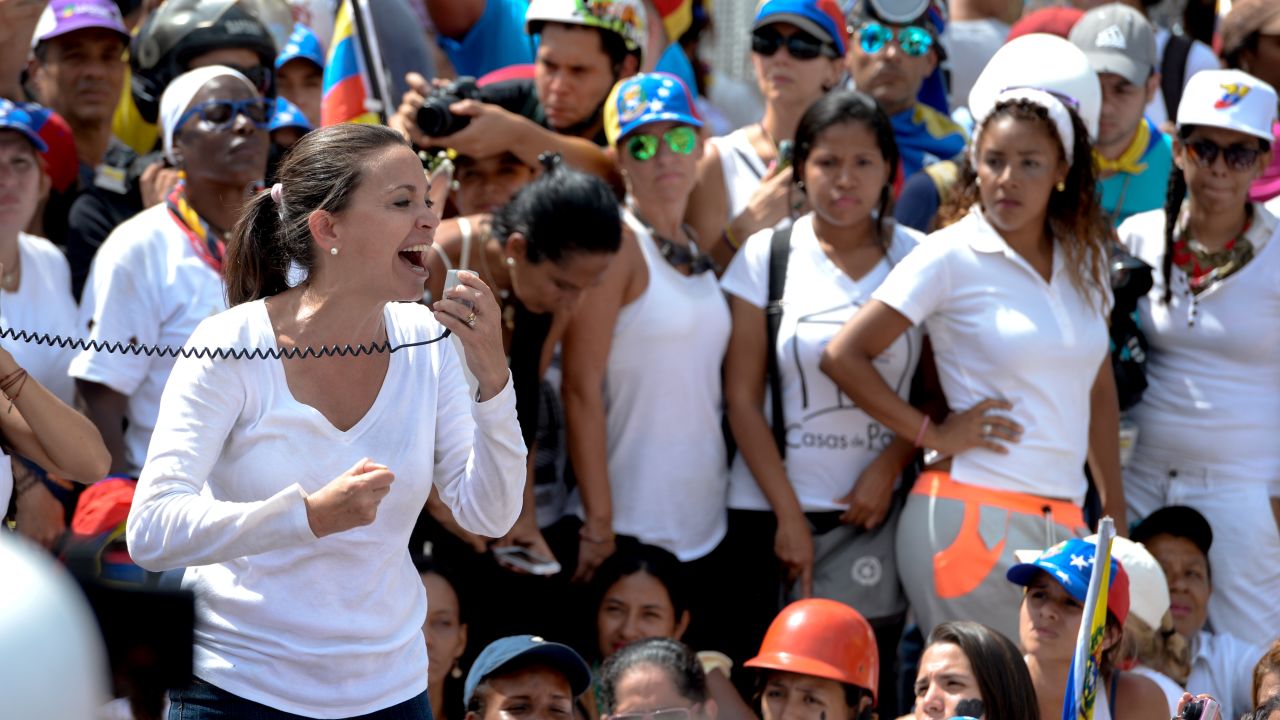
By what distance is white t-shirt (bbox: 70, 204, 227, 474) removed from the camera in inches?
185

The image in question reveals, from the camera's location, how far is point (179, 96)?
5031mm

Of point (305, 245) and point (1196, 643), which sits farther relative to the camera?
point (1196, 643)

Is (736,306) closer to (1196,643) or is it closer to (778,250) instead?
(778,250)

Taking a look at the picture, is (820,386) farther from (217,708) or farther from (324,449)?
(217,708)

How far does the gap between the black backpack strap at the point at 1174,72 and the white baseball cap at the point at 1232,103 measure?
51.1 inches

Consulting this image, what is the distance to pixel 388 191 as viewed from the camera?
9.95 ft

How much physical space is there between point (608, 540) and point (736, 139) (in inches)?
59.2

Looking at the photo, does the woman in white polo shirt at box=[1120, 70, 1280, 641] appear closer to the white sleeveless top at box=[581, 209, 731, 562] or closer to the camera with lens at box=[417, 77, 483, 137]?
the white sleeveless top at box=[581, 209, 731, 562]

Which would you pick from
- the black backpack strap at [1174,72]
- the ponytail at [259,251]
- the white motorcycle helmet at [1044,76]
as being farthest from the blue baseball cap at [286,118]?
the black backpack strap at [1174,72]

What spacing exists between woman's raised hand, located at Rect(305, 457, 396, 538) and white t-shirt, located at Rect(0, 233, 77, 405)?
7.55 feet


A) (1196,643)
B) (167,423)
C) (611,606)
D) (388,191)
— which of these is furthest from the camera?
(1196,643)

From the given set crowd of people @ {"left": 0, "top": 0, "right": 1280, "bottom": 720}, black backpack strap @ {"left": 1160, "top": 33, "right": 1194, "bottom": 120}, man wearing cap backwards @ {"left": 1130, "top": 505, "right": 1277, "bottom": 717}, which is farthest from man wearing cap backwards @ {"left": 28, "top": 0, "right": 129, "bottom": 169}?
black backpack strap @ {"left": 1160, "top": 33, "right": 1194, "bottom": 120}

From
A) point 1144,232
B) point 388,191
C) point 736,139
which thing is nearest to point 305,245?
point 388,191

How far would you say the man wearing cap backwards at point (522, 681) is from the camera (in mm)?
4332
